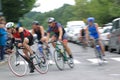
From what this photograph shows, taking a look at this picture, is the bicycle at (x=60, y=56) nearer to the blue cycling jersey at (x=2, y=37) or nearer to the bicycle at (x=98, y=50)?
the bicycle at (x=98, y=50)

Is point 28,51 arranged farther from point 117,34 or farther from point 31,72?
point 117,34

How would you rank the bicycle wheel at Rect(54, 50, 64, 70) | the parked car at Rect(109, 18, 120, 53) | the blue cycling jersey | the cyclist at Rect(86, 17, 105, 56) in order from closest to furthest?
the bicycle wheel at Rect(54, 50, 64, 70)
the cyclist at Rect(86, 17, 105, 56)
the blue cycling jersey
the parked car at Rect(109, 18, 120, 53)

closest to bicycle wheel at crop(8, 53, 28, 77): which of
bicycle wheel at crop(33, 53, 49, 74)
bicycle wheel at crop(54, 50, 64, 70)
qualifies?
bicycle wheel at crop(33, 53, 49, 74)

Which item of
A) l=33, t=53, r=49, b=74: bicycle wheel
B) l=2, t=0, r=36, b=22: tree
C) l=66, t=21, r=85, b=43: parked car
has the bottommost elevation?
l=33, t=53, r=49, b=74: bicycle wheel

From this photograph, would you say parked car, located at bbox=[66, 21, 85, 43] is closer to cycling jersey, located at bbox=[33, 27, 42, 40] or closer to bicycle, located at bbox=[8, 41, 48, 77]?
cycling jersey, located at bbox=[33, 27, 42, 40]

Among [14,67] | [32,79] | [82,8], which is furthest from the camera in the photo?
[82,8]

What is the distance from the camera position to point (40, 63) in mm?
15055

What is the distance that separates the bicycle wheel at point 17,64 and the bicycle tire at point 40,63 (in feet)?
2.02

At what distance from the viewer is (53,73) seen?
592 inches

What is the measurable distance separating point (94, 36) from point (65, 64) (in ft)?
5.85

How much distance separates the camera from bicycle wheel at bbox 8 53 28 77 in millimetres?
14141

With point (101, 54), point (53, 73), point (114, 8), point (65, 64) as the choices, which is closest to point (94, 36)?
point (101, 54)

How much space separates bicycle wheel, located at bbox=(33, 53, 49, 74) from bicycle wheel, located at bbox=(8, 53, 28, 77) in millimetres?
616

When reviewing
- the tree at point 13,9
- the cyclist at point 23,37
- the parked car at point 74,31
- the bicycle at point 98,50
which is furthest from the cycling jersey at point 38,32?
the tree at point 13,9
